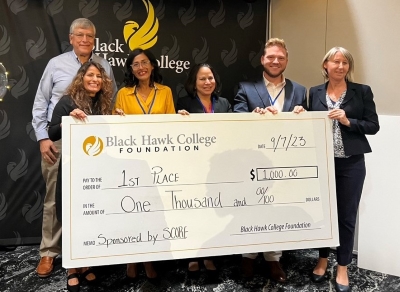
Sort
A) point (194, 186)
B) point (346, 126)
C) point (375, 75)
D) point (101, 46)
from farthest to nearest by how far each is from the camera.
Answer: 1. point (101, 46)
2. point (375, 75)
3. point (346, 126)
4. point (194, 186)

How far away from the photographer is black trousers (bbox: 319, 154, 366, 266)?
7.22ft

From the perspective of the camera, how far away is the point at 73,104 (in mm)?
2066

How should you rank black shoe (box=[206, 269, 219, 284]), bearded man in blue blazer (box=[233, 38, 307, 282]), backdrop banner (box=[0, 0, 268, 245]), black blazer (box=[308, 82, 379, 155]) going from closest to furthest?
black blazer (box=[308, 82, 379, 155])
bearded man in blue blazer (box=[233, 38, 307, 282])
black shoe (box=[206, 269, 219, 284])
backdrop banner (box=[0, 0, 268, 245])

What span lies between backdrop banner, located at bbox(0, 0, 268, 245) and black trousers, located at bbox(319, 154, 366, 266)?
129 centimetres

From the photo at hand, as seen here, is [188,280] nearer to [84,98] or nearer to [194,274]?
[194,274]

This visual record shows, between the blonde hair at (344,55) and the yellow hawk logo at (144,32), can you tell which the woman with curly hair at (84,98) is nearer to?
the yellow hawk logo at (144,32)

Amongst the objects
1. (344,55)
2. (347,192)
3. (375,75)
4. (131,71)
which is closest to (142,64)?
(131,71)

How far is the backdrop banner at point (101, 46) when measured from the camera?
111 inches

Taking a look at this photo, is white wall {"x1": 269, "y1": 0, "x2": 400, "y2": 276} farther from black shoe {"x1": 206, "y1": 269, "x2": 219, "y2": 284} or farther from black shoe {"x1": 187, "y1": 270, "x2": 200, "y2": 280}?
black shoe {"x1": 187, "y1": 270, "x2": 200, "y2": 280}

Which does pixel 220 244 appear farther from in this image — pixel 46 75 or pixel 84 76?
pixel 46 75

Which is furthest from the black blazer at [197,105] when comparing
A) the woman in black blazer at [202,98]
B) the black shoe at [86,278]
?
the black shoe at [86,278]

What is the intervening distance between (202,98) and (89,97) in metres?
0.70

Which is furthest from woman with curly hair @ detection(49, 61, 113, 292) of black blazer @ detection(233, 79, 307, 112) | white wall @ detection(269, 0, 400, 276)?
white wall @ detection(269, 0, 400, 276)

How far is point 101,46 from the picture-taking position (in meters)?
2.93
